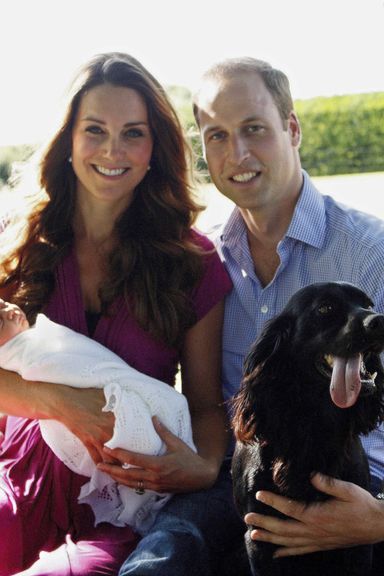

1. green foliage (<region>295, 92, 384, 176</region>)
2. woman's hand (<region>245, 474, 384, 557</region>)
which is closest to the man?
woman's hand (<region>245, 474, 384, 557</region>)

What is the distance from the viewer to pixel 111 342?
11.2 ft

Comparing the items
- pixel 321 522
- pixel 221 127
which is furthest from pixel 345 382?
pixel 221 127

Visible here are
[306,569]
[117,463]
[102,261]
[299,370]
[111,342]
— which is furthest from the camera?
[102,261]

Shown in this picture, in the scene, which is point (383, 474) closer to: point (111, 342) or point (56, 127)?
point (111, 342)

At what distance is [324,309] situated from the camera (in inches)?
101

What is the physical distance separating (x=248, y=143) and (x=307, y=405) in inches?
47.8

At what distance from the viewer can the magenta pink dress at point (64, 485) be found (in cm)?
296

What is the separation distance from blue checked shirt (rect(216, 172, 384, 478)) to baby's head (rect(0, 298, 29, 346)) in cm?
81

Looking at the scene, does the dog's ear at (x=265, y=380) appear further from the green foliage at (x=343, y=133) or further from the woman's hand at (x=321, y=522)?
the green foliage at (x=343, y=133)

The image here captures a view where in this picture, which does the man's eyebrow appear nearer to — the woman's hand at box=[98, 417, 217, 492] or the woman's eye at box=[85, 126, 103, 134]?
the woman's eye at box=[85, 126, 103, 134]

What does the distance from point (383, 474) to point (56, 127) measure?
72.6 inches

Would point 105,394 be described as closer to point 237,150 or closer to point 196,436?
point 196,436

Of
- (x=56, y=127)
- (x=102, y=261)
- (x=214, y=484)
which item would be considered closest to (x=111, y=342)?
(x=102, y=261)

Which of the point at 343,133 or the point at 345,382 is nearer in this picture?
the point at 345,382
